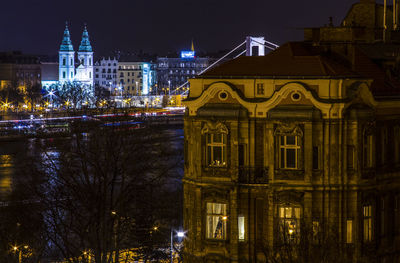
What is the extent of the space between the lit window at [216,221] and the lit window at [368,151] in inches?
118

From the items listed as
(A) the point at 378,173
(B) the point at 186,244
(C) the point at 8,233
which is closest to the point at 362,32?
(A) the point at 378,173

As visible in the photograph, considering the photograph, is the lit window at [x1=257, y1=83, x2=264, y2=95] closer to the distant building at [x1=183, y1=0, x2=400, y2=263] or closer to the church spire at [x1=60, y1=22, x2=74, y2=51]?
the distant building at [x1=183, y1=0, x2=400, y2=263]

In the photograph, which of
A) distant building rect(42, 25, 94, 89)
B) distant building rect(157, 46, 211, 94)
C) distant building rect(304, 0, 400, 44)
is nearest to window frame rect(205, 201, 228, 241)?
distant building rect(304, 0, 400, 44)

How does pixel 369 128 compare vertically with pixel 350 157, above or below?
above

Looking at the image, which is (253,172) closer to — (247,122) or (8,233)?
(247,122)

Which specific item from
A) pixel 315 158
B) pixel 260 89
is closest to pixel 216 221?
pixel 315 158

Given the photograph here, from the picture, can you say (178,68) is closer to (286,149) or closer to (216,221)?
(216,221)

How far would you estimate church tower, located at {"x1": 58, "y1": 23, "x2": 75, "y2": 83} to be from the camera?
155250 millimetres

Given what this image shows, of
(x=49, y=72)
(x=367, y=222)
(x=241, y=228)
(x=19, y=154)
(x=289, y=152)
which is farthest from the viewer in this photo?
(x=49, y=72)

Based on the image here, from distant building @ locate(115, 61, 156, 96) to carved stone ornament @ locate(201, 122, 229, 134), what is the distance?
5675 inches

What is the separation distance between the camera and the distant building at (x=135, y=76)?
538ft

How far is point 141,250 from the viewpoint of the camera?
77.7ft

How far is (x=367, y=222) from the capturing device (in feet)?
63.7

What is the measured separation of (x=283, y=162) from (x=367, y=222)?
7.50 feet
